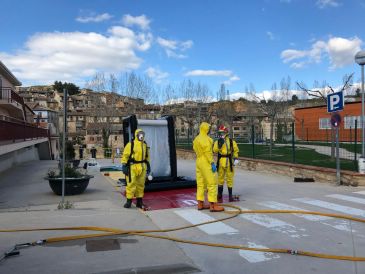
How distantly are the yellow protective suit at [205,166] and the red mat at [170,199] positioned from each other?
3.46 ft

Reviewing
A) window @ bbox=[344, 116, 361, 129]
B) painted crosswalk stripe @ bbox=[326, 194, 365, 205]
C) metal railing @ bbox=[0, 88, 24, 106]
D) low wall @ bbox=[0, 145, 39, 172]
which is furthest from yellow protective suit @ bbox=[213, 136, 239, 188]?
metal railing @ bbox=[0, 88, 24, 106]

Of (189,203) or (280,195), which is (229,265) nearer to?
(189,203)

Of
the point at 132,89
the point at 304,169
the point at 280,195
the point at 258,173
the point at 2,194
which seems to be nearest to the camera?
the point at 280,195

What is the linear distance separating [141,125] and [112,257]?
302 inches

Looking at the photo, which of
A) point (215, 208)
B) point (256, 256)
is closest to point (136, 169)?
point (215, 208)

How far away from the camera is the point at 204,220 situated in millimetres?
7801

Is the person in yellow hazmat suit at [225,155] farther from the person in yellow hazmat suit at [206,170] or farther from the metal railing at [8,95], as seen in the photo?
the metal railing at [8,95]

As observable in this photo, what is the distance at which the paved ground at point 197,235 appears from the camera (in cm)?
508

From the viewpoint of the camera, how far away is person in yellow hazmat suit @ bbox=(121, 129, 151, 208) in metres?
9.16

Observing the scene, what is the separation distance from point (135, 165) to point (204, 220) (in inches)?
90.1

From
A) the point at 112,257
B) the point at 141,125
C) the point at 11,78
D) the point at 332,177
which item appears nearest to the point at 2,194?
the point at 141,125

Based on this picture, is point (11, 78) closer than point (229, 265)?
No

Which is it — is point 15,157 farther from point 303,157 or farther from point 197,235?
point 197,235

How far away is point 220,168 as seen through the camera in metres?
9.82
